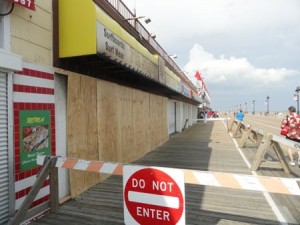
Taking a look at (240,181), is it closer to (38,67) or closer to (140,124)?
(38,67)

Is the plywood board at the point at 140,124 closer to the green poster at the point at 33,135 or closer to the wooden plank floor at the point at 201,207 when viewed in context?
the wooden plank floor at the point at 201,207

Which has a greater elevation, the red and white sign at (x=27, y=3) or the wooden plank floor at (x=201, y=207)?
the red and white sign at (x=27, y=3)

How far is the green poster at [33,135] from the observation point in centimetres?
521

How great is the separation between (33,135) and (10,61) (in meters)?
1.42

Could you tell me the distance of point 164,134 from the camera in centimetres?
1734

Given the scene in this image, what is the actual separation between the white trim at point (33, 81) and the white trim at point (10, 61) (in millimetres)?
229

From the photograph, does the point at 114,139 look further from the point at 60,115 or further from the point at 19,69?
the point at 19,69

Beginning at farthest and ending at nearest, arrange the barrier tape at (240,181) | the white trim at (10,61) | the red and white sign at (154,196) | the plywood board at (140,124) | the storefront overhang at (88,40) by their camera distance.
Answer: the plywood board at (140,124)
the storefront overhang at (88,40)
the white trim at (10,61)
the red and white sign at (154,196)
the barrier tape at (240,181)

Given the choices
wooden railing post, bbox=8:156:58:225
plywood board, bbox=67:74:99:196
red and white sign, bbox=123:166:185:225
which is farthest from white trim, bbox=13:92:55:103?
red and white sign, bbox=123:166:185:225

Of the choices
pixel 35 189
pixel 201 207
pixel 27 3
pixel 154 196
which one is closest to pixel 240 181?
pixel 154 196

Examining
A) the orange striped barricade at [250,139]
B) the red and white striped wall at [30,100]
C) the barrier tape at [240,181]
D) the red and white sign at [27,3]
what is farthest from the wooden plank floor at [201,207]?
the orange striped barricade at [250,139]

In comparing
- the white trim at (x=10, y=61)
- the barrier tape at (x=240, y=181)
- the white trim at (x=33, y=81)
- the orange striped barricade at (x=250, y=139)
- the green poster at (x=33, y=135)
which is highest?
the white trim at (x=10, y=61)

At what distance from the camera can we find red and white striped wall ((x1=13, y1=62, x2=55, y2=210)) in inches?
199

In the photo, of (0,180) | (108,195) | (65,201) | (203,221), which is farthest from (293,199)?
(0,180)
